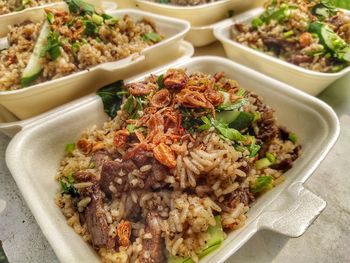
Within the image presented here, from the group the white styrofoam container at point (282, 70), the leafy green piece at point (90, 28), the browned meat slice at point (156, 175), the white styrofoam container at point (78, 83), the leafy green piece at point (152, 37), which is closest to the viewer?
the browned meat slice at point (156, 175)

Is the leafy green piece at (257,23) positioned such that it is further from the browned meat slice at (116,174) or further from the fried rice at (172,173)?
the browned meat slice at (116,174)

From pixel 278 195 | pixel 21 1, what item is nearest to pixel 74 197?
pixel 278 195

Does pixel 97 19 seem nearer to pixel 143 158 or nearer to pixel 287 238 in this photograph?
pixel 143 158

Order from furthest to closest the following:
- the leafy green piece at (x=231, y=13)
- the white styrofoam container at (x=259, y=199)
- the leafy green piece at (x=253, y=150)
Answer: the leafy green piece at (x=231, y=13) < the leafy green piece at (x=253, y=150) < the white styrofoam container at (x=259, y=199)

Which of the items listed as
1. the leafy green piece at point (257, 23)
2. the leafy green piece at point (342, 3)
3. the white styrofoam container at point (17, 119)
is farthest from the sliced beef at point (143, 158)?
the leafy green piece at point (342, 3)

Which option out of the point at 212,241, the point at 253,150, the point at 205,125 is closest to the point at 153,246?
the point at 212,241

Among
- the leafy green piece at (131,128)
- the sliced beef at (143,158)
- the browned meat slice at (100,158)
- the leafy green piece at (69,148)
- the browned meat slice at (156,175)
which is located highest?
the leafy green piece at (131,128)

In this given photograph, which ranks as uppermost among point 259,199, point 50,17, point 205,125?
point 50,17
